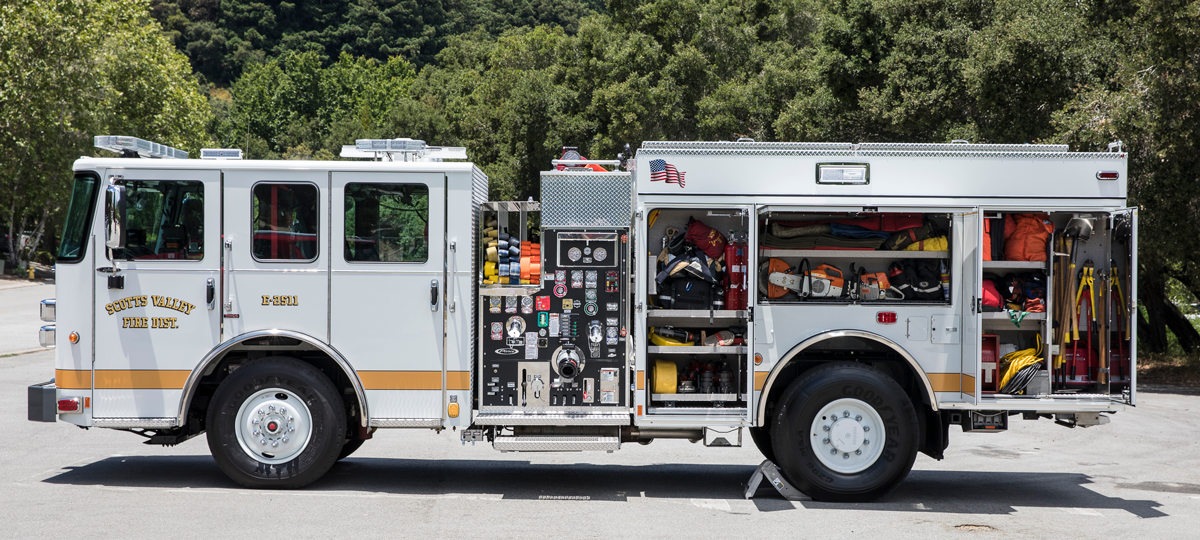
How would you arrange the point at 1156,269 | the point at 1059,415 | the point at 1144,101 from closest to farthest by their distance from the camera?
the point at 1059,415, the point at 1144,101, the point at 1156,269

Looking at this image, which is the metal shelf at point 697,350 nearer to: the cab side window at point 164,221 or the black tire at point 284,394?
the black tire at point 284,394

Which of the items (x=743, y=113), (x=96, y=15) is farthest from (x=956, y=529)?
(x=96, y=15)

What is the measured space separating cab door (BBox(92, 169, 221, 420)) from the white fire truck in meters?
0.02

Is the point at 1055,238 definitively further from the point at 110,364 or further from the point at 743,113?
the point at 743,113

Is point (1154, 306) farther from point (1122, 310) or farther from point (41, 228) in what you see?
point (41, 228)

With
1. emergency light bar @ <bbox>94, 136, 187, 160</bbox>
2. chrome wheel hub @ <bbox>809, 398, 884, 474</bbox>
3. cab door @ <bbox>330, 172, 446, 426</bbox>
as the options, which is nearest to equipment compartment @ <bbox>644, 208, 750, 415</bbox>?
chrome wheel hub @ <bbox>809, 398, 884, 474</bbox>

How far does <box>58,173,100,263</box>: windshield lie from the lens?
24.4 ft

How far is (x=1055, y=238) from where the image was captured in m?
7.76

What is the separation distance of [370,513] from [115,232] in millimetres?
2931

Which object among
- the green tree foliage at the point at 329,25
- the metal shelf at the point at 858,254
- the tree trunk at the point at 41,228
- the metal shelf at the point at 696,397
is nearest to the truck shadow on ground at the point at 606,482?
the metal shelf at the point at 696,397

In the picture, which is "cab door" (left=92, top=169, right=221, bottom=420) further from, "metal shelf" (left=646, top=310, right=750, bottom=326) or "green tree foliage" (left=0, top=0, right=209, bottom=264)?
"green tree foliage" (left=0, top=0, right=209, bottom=264)

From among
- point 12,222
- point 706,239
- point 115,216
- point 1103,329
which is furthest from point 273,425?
point 12,222

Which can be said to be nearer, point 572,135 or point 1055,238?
point 1055,238

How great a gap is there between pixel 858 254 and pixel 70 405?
6516mm
